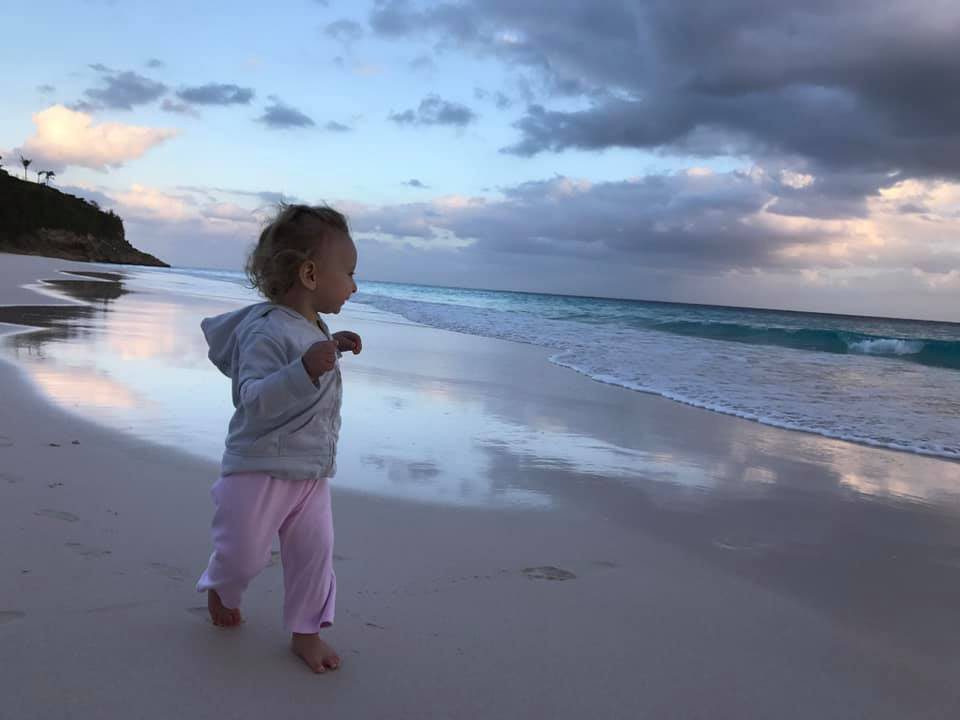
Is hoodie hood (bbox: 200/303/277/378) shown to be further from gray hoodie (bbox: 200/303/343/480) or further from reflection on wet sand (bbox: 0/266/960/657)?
reflection on wet sand (bbox: 0/266/960/657)

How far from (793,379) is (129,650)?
11.0 metres

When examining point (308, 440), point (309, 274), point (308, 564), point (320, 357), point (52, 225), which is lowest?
point (308, 564)

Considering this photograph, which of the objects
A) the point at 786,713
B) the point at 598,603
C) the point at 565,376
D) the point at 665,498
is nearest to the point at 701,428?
the point at 665,498

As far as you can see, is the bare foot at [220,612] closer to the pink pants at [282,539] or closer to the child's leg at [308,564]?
the pink pants at [282,539]

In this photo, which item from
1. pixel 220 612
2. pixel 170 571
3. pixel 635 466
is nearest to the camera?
pixel 220 612

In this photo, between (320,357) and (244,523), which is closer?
(320,357)

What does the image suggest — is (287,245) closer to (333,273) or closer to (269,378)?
(333,273)

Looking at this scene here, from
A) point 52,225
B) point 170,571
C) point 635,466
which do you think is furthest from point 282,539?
point 52,225

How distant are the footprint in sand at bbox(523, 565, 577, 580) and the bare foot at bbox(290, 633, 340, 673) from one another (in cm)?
95

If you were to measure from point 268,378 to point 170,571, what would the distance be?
3.37 feet

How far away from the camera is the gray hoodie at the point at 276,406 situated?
2039 mm

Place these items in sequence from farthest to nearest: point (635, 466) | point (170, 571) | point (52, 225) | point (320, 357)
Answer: point (52, 225) → point (635, 466) → point (170, 571) → point (320, 357)

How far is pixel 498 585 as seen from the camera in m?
2.71

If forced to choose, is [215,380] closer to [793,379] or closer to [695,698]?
[695,698]
